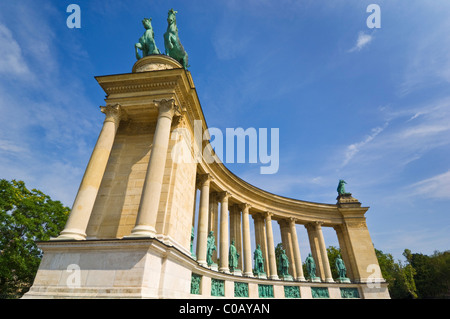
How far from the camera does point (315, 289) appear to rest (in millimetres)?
43938

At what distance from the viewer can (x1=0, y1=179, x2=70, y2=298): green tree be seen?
124 feet

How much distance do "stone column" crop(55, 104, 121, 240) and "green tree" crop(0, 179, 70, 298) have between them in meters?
30.8

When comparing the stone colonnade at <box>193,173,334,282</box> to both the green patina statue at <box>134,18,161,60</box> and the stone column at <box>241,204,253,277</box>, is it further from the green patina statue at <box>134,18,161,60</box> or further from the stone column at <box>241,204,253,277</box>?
the green patina statue at <box>134,18,161,60</box>

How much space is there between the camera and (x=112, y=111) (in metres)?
22.4

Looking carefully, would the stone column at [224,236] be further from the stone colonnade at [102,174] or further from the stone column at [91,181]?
the stone column at [91,181]

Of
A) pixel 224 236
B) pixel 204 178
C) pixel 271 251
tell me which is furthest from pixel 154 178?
pixel 271 251

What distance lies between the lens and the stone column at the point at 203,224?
94.7ft

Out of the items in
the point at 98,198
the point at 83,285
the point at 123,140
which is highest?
the point at 123,140

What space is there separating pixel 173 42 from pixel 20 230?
139 feet

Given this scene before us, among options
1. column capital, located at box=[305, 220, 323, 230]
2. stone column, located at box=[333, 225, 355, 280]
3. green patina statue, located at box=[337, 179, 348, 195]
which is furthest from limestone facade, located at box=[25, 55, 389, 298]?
green patina statue, located at box=[337, 179, 348, 195]

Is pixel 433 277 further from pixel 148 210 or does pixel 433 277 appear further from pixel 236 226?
pixel 148 210
